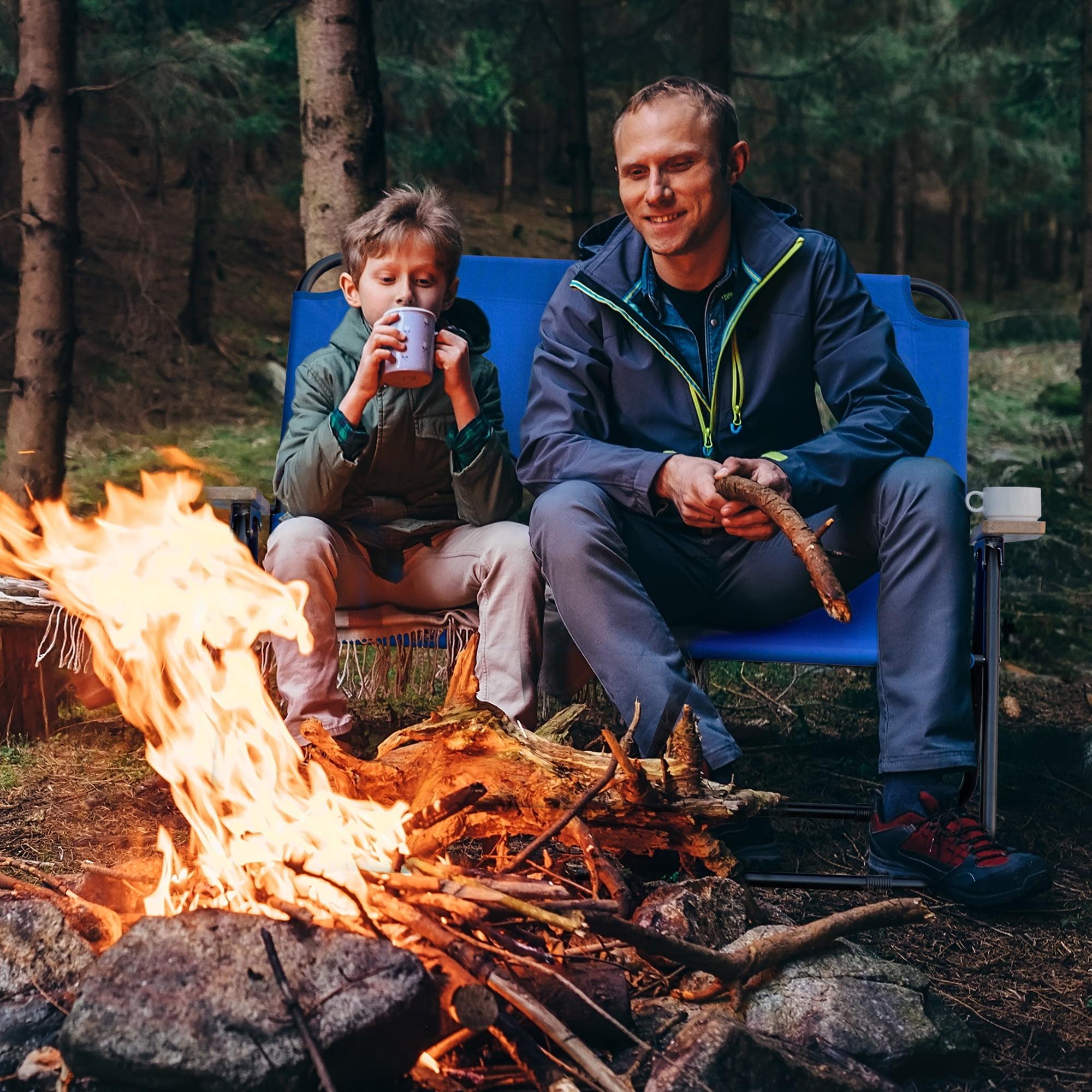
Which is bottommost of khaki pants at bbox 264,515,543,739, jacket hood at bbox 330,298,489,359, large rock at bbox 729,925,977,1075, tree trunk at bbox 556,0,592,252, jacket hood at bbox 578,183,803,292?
large rock at bbox 729,925,977,1075

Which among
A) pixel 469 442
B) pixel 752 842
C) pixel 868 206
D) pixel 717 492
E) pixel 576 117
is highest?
pixel 868 206

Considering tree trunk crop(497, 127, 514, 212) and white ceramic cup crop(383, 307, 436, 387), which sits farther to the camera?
tree trunk crop(497, 127, 514, 212)

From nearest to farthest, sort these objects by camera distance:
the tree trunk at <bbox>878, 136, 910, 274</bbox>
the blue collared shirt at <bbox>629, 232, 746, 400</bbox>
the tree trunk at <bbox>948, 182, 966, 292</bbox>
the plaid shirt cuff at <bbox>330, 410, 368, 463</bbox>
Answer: the plaid shirt cuff at <bbox>330, 410, 368, 463</bbox>, the blue collared shirt at <bbox>629, 232, 746, 400</bbox>, the tree trunk at <bbox>878, 136, 910, 274</bbox>, the tree trunk at <bbox>948, 182, 966, 292</bbox>

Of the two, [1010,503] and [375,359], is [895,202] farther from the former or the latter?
[375,359]

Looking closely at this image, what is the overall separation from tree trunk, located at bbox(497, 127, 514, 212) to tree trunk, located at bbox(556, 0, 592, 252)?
29.3ft

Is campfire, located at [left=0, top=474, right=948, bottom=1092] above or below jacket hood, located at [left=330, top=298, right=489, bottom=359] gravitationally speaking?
below

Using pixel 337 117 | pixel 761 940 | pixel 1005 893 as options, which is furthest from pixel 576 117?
pixel 761 940

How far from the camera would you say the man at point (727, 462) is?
2.66 meters

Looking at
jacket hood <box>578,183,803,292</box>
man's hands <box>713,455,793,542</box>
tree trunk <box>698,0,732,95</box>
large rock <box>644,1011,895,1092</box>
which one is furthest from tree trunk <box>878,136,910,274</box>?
large rock <box>644,1011,895,1092</box>

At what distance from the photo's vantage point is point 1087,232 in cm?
726

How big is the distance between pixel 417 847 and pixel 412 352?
1.21m

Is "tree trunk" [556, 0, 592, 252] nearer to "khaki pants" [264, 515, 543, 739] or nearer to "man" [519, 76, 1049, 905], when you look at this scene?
"man" [519, 76, 1049, 905]

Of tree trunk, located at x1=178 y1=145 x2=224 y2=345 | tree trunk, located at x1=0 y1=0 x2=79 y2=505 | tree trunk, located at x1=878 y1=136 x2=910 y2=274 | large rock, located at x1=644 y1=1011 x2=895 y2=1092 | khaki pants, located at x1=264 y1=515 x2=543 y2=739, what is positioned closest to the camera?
large rock, located at x1=644 y1=1011 x2=895 y2=1092

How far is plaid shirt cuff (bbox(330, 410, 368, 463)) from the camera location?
2.97 m
